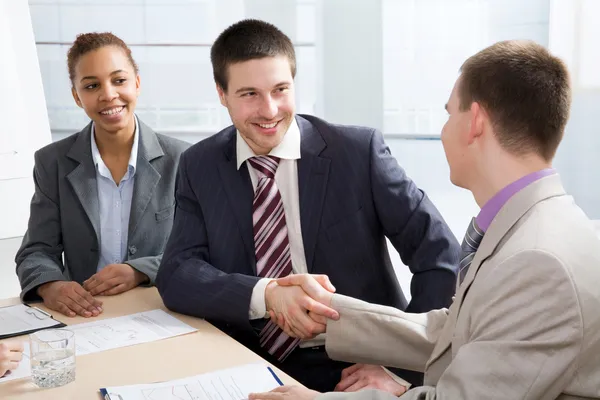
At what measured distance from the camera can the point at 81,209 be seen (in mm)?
2592

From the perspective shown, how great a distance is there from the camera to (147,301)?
7.25ft

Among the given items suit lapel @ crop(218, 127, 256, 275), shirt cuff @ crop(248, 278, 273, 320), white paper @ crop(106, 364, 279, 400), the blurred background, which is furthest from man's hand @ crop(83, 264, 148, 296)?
the blurred background

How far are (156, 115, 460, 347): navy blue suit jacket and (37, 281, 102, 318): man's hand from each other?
0.64 ft

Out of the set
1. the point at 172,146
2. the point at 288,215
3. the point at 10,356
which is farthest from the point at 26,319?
the point at 172,146

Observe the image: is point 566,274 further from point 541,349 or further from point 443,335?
point 443,335

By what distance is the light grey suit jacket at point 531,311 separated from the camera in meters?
1.14

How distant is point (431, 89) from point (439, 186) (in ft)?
2.10

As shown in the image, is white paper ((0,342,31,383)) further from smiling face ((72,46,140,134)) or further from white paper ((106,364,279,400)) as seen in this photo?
smiling face ((72,46,140,134))

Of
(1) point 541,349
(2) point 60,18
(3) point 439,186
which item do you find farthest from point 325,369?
(2) point 60,18

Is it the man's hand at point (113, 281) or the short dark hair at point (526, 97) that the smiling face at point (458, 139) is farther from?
the man's hand at point (113, 281)

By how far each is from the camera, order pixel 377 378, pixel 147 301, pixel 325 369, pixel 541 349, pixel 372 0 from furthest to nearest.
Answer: pixel 372 0, pixel 147 301, pixel 325 369, pixel 377 378, pixel 541 349

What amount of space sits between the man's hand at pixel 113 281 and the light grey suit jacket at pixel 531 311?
1114 mm

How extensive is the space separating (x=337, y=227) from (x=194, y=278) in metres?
0.43

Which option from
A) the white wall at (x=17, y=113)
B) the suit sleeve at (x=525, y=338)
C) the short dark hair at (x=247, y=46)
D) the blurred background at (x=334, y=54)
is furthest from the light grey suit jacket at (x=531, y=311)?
the blurred background at (x=334, y=54)
